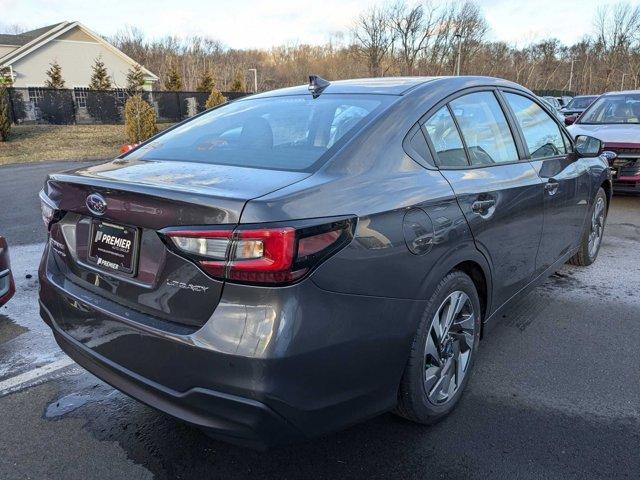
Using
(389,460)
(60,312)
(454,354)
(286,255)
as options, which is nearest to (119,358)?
(60,312)

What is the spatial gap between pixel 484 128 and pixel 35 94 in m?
27.1

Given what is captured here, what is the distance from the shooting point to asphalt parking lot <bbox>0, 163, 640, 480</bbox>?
2312 millimetres

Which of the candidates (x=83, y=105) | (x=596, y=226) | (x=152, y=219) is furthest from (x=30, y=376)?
(x=83, y=105)

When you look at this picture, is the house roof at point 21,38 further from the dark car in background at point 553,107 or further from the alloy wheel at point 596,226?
the alloy wheel at point 596,226

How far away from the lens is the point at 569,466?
2.30 metres

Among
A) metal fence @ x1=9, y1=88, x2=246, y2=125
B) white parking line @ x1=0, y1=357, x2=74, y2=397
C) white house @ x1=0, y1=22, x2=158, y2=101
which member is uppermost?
white house @ x1=0, y1=22, x2=158, y2=101

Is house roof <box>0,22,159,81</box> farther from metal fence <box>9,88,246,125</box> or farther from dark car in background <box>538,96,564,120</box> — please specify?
dark car in background <box>538,96,564,120</box>

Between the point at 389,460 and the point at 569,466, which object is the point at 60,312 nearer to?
the point at 389,460

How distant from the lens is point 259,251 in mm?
1745

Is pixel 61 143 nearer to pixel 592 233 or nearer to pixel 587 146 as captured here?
pixel 592 233

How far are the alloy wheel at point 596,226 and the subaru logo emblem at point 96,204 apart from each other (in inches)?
170

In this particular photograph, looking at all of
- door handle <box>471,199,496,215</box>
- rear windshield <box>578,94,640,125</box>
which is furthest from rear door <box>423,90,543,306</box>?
rear windshield <box>578,94,640,125</box>

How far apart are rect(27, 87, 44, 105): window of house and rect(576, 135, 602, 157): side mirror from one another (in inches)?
1031

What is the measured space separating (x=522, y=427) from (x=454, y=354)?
0.48 meters
